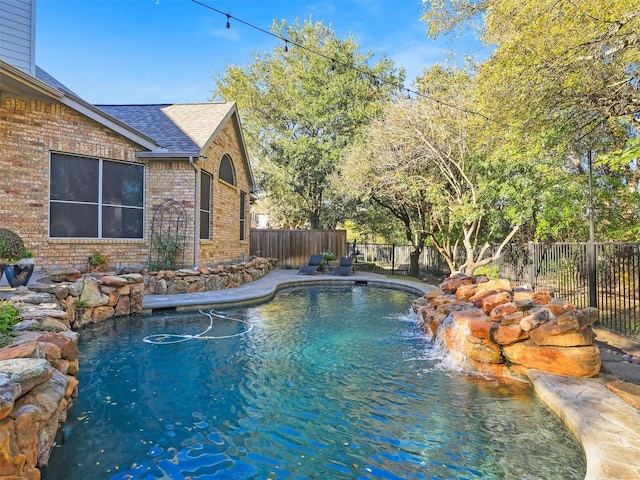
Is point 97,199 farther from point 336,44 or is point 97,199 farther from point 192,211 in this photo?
point 336,44

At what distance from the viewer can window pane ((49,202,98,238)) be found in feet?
27.4

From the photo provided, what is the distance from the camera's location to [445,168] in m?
11.8

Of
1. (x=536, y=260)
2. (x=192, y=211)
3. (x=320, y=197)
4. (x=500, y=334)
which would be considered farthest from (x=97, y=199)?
(x=320, y=197)

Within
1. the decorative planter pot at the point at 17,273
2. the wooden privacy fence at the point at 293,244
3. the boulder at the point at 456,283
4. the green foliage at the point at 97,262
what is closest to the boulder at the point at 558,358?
the boulder at the point at 456,283

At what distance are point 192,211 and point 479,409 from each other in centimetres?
817

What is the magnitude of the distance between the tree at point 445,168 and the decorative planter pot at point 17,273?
950cm

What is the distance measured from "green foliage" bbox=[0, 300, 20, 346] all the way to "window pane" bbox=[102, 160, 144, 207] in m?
5.67

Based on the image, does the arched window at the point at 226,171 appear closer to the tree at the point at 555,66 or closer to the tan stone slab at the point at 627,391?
the tree at the point at 555,66

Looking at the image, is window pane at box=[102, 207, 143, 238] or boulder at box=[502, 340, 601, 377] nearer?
boulder at box=[502, 340, 601, 377]

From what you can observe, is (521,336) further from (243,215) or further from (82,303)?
(243,215)

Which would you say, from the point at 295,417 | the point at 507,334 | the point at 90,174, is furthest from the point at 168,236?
the point at 507,334

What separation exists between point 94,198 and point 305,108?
12.3 metres

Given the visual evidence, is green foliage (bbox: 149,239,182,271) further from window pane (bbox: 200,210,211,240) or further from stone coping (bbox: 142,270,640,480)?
stone coping (bbox: 142,270,640,480)

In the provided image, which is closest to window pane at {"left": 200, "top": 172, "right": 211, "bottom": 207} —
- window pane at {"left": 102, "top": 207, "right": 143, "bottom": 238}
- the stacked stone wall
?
window pane at {"left": 102, "top": 207, "right": 143, "bottom": 238}
